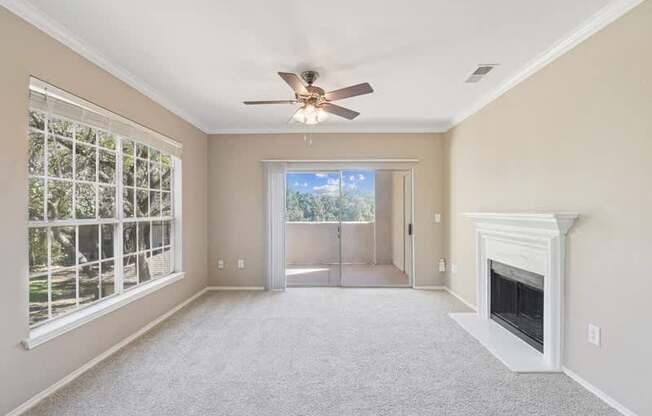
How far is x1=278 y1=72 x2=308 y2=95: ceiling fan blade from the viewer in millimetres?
2684

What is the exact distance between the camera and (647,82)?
6.68ft

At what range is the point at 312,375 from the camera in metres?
2.67

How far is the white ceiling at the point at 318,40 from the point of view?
2.26 metres

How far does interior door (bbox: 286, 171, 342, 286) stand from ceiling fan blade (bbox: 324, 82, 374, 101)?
2709 mm

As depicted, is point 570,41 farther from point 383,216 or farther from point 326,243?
point 326,243

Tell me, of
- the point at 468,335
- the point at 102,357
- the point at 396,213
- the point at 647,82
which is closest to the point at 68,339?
the point at 102,357

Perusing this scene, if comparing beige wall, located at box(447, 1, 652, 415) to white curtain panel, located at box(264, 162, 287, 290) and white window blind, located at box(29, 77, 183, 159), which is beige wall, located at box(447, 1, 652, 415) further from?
white window blind, located at box(29, 77, 183, 159)

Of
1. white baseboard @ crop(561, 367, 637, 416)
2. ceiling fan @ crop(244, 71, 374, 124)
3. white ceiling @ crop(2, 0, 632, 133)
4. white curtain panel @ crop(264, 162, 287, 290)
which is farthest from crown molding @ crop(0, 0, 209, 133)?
white baseboard @ crop(561, 367, 637, 416)

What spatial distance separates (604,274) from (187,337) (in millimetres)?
3511

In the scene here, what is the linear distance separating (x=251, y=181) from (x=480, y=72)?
11.8ft

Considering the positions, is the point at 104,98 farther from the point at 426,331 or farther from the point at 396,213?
the point at 396,213

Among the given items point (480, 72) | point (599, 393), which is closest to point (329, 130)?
point (480, 72)

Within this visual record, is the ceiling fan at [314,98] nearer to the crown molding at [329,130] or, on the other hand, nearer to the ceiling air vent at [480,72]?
the ceiling air vent at [480,72]

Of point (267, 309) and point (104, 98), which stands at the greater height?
point (104, 98)
